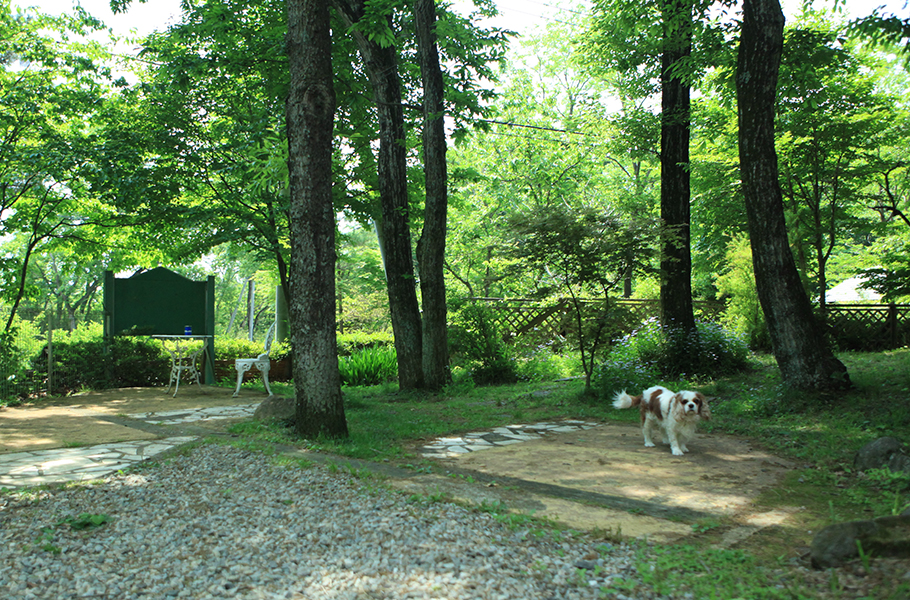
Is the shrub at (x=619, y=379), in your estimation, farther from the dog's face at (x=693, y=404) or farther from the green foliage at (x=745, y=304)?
the green foliage at (x=745, y=304)

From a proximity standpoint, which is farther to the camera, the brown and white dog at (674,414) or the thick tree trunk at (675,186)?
the thick tree trunk at (675,186)

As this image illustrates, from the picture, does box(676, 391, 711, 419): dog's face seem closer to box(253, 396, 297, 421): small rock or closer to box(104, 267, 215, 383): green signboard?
box(253, 396, 297, 421): small rock

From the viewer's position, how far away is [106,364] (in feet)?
33.7

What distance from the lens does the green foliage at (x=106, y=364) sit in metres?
9.58

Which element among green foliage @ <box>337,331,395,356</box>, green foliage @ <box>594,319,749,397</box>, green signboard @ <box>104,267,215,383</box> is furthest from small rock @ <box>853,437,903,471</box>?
green foliage @ <box>337,331,395,356</box>

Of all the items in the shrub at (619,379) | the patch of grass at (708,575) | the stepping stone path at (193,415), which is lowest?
the patch of grass at (708,575)

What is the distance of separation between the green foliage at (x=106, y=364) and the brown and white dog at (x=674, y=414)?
896cm

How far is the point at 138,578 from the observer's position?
257 centimetres

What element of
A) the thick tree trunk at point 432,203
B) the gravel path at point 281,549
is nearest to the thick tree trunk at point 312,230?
the gravel path at point 281,549

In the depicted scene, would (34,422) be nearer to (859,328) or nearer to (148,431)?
(148,431)

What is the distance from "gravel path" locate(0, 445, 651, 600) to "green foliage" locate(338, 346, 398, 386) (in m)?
7.82

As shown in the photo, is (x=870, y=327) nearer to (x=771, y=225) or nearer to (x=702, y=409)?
(x=771, y=225)

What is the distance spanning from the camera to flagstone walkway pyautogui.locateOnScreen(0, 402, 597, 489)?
4.26 m

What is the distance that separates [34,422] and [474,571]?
6.49 metres
